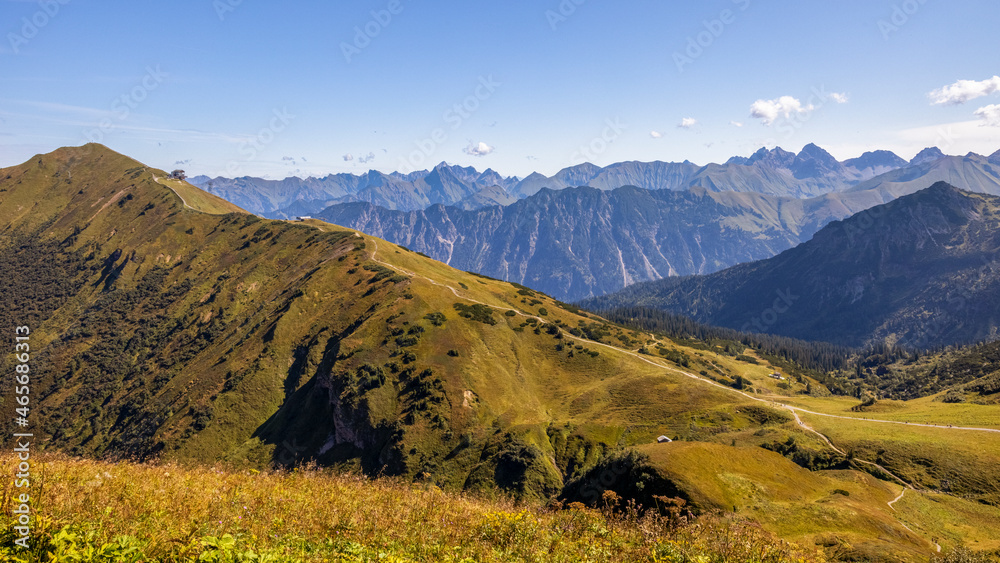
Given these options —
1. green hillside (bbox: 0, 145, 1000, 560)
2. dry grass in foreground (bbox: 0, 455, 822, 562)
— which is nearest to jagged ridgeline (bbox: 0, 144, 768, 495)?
green hillside (bbox: 0, 145, 1000, 560)

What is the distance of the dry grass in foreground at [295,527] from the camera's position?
9.83 metres

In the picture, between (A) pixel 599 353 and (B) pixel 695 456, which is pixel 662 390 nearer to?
(A) pixel 599 353

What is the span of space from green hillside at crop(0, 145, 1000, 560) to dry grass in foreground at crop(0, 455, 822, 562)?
1826 centimetres

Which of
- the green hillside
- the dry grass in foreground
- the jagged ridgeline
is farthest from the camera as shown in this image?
the jagged ridgeline

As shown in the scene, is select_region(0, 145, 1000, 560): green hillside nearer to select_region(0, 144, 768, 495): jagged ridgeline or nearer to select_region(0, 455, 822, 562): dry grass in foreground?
select_region(0, 144, 768, 495): jagged ridgeline

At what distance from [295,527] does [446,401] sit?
94.3 m

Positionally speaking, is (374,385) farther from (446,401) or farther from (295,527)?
(295,527)

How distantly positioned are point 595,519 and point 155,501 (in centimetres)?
1495

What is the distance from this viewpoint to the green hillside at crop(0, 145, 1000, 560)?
53.7 metres

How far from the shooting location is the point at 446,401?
344 ft

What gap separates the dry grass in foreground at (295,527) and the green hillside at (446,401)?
18.3 m

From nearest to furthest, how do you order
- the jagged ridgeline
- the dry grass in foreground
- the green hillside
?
1. the dry grass in foreground
2. the green hillside
3. the jagged ridgeline

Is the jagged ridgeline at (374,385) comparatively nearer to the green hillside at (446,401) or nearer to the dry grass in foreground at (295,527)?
the green hillside at (446,401)

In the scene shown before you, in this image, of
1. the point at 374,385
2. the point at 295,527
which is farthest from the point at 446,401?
the point at 295,527
